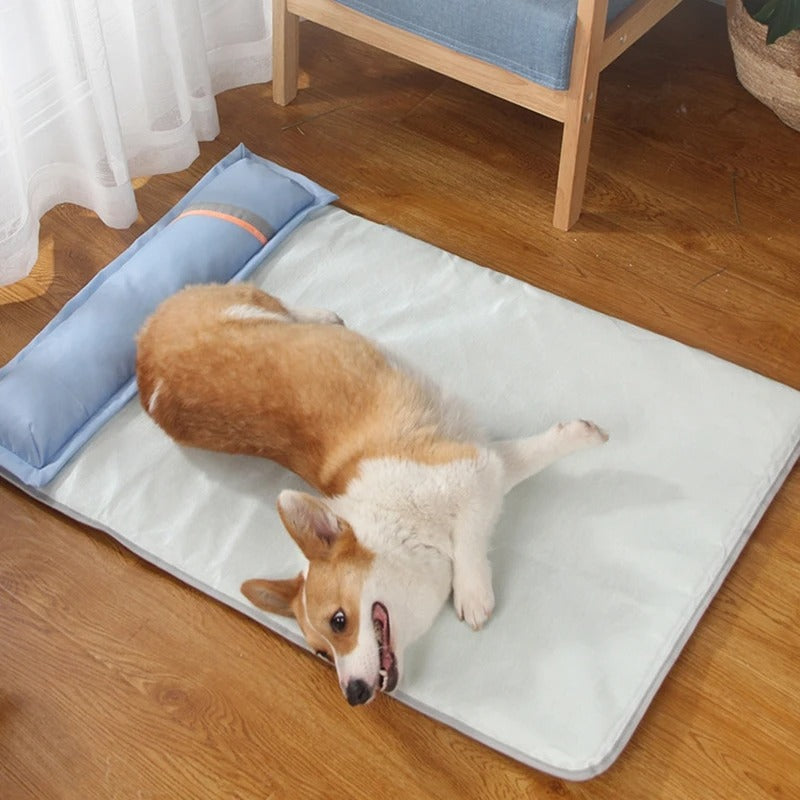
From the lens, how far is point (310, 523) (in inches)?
66.2

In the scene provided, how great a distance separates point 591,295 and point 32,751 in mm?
1289

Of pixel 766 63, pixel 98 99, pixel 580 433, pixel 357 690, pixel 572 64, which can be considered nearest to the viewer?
pixel 357 690

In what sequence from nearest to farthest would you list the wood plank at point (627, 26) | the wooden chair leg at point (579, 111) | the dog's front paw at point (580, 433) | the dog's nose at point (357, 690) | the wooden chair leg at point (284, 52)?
1. the dog's nose at point (357, 690)
2. the dog's front paw at point (580, 433)
3. the wooden chair leg at point (579, 111)
4. the wood plank at point (627, 26)
5. the wooden chair leg at point (284, 52)

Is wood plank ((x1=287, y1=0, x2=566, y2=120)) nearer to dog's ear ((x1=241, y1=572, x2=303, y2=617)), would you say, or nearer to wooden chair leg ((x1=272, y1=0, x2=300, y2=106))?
wooden chair leg ((x1=272, y1=0, x2=300, y2=106))

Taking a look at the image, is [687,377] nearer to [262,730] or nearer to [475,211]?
[475,211]

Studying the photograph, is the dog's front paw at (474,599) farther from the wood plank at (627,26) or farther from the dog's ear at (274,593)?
the wood plank at (627,26)

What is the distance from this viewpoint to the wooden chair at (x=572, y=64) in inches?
83.4

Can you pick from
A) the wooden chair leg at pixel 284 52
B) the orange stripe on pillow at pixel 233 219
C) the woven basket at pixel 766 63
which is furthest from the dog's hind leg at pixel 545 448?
the wooden chair leg at pixel 284 52

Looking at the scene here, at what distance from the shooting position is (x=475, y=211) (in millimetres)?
2467

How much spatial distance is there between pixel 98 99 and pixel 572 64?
2.98 ft

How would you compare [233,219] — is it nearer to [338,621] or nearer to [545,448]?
[545,448]

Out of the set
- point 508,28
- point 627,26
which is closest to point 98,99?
point 508,28

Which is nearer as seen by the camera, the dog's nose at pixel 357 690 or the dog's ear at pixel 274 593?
the dog's nose at pixel 357 690

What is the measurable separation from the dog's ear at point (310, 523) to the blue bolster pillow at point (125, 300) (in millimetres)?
584
